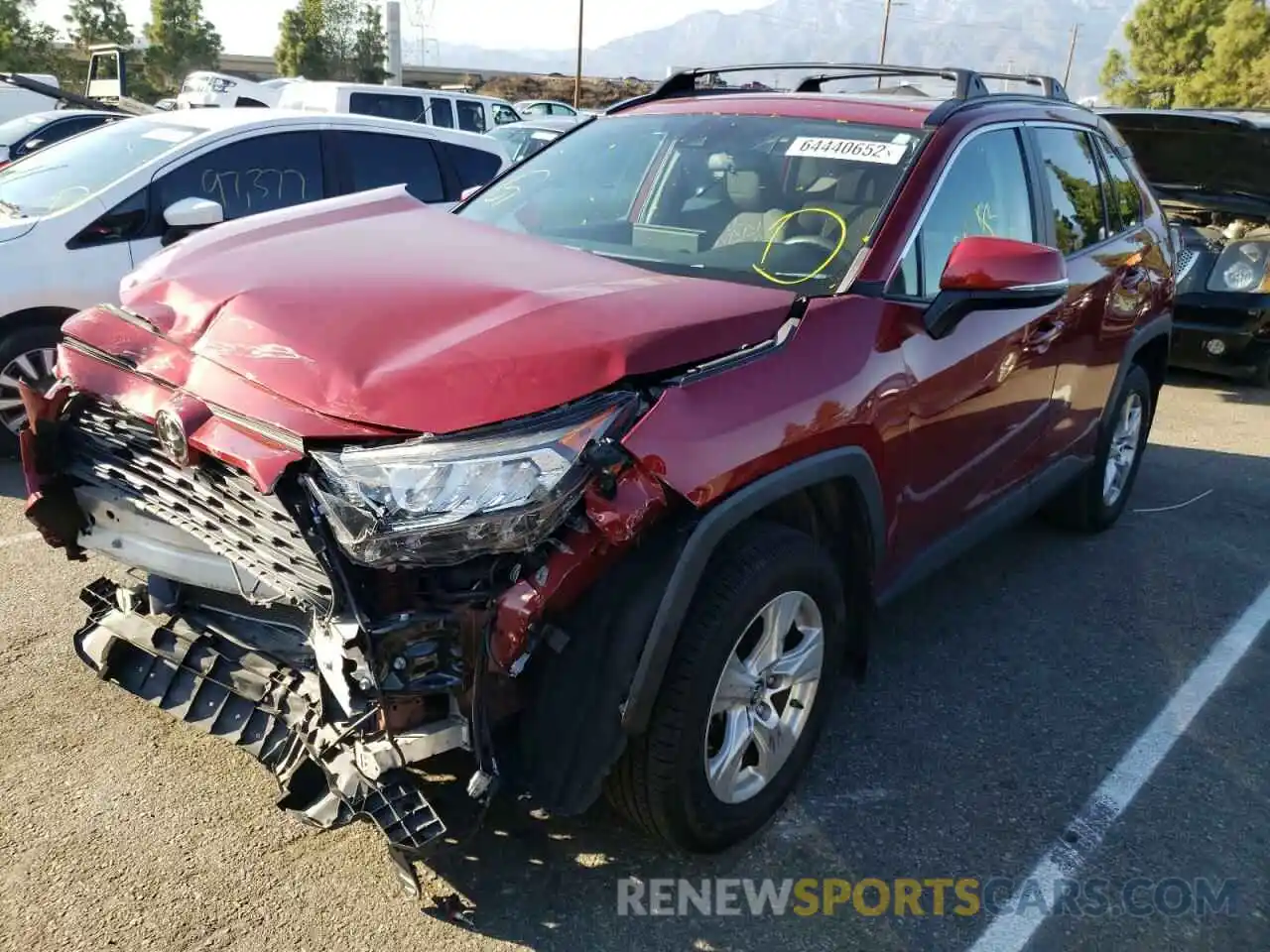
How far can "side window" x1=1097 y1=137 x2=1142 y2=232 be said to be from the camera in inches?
180

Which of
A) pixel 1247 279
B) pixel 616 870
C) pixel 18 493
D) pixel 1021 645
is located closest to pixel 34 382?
pixel 18 493

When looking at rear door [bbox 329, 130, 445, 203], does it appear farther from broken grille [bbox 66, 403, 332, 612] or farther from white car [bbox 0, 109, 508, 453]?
broken grille [bbox 66, 403, 332, 612]

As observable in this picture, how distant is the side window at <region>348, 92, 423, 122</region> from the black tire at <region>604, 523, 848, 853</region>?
478 inches

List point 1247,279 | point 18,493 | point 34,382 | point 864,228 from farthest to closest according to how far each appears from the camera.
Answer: point 1247,279, point 34,382, point 18,493, point 864,228

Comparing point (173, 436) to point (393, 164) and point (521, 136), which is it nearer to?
point (393, 164)

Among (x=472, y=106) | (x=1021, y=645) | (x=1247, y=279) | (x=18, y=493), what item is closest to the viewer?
(x=1021, y=645)

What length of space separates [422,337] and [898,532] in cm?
155

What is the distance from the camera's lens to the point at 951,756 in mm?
3207

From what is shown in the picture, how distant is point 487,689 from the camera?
212 cm

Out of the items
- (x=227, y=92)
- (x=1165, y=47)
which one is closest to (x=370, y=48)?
(x=1165, y=47)

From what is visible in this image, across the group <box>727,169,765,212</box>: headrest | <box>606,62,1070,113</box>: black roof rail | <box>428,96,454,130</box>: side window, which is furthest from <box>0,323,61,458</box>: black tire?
<box>428,96,454,130</box>: side window

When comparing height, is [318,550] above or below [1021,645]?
above

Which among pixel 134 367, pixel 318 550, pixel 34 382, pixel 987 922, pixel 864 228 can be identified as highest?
pixel 864 228

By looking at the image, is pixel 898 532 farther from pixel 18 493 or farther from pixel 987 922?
pixel 18 493
